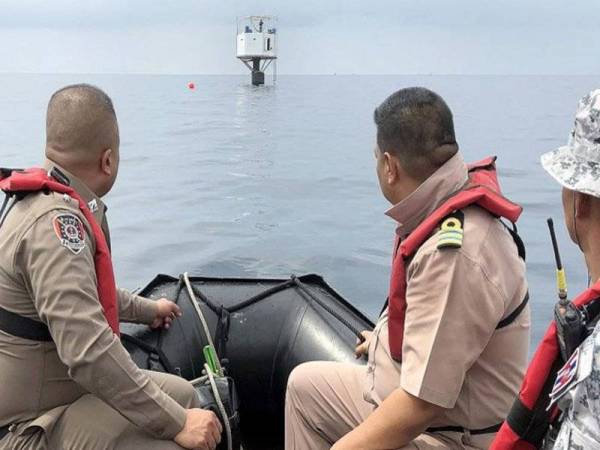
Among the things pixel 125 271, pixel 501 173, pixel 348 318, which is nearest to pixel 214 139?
pixel 501 173

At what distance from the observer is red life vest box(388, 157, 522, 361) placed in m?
1.72

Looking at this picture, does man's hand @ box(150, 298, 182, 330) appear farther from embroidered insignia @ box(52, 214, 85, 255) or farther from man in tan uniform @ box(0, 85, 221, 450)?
embroidered insignia @ box(52, 214, 85, 255)

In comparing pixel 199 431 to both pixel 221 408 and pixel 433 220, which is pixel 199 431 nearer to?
pixel 221 408

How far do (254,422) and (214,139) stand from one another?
13.0 metres

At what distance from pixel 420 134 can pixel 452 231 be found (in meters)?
0.29

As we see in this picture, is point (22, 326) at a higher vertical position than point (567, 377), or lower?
lower

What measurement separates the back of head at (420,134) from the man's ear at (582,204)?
24.9 inches

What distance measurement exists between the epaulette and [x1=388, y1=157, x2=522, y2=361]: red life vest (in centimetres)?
2

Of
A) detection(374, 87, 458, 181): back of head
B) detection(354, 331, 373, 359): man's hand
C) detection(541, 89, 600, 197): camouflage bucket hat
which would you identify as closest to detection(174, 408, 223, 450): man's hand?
detection(354, 331, 373, 359): man's hand

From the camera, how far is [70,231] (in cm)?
172

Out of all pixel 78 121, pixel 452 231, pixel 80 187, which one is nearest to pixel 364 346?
pixel 452 231

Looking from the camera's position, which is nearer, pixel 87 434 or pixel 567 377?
pixel 567 377

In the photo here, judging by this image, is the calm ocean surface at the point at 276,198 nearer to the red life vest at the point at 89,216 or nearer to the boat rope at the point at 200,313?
the boat rope at the point at 200,313

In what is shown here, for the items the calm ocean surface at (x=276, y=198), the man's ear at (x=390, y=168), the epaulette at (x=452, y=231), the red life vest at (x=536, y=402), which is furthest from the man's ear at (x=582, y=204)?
the calm ocean surface at (x=276, y=198)
